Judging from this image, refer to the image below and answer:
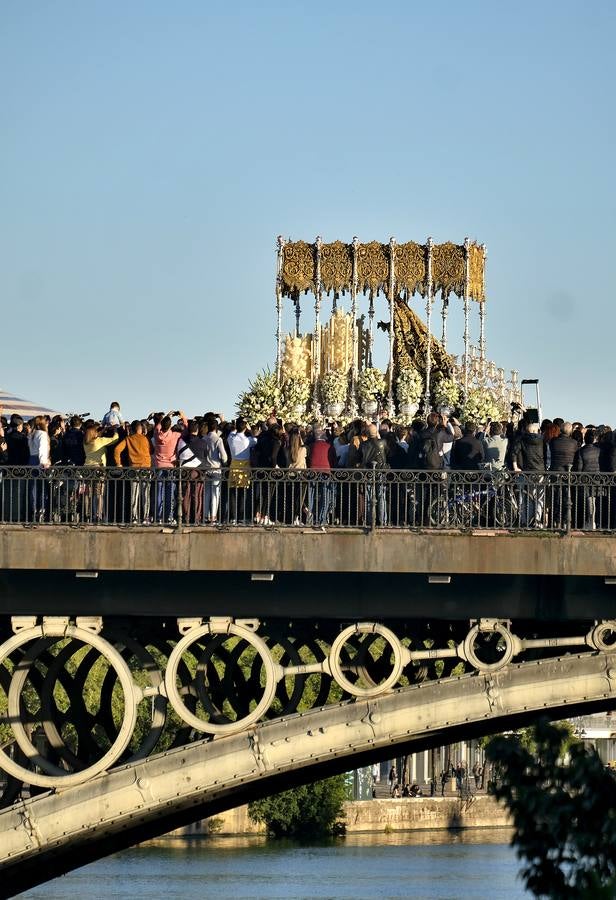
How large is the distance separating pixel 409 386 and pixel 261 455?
1920 inches

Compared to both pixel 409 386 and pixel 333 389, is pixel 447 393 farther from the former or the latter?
pixel 333 389

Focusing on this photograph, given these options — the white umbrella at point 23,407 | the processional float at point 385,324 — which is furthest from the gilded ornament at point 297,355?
the white umbrella at point 23,407

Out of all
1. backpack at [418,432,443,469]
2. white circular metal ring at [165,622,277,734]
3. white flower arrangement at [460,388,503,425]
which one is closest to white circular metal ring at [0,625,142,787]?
white circular metal ring at [165,622,277,734]

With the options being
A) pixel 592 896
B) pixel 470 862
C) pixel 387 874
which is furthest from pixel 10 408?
pixel 592 896

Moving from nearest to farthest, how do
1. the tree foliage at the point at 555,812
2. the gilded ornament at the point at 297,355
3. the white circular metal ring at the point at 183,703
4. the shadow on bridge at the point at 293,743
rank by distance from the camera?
1. the tree foliage at the point at 555,812
2. the white circular metal ring at the point at 183,703
3. the shadow on bridge at the point at 293,743
4. the gilded ornament at the point at 297,355

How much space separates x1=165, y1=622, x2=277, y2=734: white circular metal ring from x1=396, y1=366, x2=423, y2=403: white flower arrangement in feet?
164

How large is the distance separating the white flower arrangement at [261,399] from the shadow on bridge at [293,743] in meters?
→ 40.6

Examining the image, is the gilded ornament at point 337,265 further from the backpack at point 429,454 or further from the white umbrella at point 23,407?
the backpack at point 429,454

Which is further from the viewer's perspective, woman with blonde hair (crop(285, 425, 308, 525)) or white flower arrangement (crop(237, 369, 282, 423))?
white flower arrangement (crop(237, 369, 282, 423))

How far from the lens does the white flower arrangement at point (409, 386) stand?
266ft

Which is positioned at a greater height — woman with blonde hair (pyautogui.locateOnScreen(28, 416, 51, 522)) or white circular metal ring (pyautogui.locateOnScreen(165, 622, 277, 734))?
woman with blonde hair (pyautogui.locateOnScreen(28, 416, 51, 522))

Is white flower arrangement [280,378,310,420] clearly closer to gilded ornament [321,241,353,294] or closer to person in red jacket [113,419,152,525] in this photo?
gilded ornament [321,241,353,294]

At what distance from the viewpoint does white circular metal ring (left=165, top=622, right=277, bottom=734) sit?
30.2m

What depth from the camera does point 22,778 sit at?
30.5 meters
